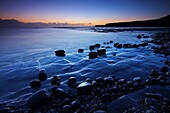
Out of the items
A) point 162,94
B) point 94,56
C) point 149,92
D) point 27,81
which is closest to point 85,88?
point 149,92

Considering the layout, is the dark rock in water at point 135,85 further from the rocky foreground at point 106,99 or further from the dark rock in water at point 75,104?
the dark rock in water at point 75,104

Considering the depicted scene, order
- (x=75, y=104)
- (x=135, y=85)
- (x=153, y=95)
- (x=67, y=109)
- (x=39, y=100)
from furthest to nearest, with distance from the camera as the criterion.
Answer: (x=135, y=85)
(x=153, y=95)
(x=39, y=100)
(x=75, y=104)
(x=67, y=109)

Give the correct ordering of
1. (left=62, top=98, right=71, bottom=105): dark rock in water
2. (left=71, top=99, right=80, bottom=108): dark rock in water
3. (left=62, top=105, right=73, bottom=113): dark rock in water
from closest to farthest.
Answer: (left=62, top=105, right=73, bottom=113): dark rock in water → (left=71, top=99, right=80, bottom=108): dark rock in water → (left=62, top=98, right=71, bottom=105): dark rock in water

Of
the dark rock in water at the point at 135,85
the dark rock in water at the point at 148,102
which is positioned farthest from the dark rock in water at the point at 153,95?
the dark rock in water at the point at 135,85

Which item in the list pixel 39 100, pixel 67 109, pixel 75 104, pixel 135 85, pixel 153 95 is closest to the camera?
pixel 67 109

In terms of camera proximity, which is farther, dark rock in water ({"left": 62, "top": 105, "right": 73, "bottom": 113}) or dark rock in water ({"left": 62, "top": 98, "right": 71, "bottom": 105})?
dark rock in water ({"left": 62, "top": 98, "right": 71, "bottom": 105})

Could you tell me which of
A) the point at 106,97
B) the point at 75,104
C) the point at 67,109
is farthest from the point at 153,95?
the point at 67,109

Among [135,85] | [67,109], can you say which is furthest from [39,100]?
[135,85]

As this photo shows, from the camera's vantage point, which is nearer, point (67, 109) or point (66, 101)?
point (67, 109)

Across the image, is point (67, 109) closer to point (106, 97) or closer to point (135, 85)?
point (106, 97)

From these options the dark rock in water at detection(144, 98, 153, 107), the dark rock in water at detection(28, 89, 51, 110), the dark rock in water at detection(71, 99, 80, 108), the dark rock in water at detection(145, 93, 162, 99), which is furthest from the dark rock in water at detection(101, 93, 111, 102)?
the dark rock in water at detection(28, 89, 51, 110)

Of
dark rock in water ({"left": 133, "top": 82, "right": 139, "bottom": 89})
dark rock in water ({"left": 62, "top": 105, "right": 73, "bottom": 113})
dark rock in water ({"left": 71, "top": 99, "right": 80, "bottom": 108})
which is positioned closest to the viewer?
dark rock in water ({"left": 62, "top": 105, "right": 73, "bottom": 113})

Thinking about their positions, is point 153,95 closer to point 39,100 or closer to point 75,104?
point 75,104

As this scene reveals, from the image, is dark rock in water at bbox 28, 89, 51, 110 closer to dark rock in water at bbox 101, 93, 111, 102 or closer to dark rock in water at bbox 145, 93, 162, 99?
dark rock in water at bbox 101, 93, 111, 102
